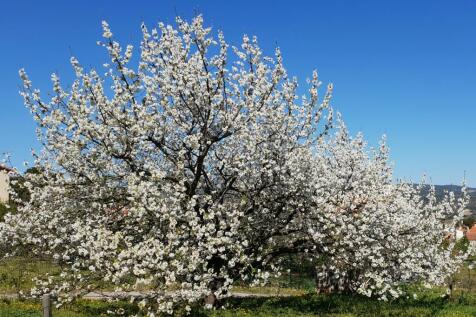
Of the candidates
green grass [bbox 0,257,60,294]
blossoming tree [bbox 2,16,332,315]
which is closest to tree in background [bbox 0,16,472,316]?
blossoming tree [bbox 2,16,332,315]

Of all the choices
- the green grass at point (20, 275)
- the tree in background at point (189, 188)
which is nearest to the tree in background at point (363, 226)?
the tree in background at point (189, 188)

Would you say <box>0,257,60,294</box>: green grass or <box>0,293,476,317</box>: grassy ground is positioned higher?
<box>0,257,60,294</box>: green grass

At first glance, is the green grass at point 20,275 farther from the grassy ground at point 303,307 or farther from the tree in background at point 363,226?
the tree in background at point 363,226

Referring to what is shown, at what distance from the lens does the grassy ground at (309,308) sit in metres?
17.3

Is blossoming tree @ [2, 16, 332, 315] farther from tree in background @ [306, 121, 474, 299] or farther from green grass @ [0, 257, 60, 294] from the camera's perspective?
green grass @ [0, 257, 60, 294]

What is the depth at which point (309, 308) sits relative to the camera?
20.3 meters

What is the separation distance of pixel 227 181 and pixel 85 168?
14.5ft

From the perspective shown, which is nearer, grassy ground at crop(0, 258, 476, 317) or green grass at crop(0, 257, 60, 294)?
grassy ground at crop(0, 258, 476, 317)

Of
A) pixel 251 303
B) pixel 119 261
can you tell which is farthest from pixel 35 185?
pixel 251 303

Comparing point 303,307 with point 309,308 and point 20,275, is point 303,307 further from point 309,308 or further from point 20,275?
point 20,275

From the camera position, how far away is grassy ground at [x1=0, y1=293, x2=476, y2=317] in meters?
17.3

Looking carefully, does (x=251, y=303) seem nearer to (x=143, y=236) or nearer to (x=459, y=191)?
(x=143, y=236)

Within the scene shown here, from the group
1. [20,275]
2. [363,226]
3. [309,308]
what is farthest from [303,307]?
[20,275]

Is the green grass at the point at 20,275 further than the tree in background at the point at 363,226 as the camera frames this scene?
Yes
